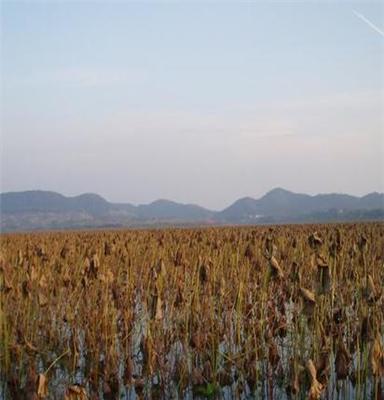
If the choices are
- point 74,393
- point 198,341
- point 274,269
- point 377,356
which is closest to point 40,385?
point 74,393

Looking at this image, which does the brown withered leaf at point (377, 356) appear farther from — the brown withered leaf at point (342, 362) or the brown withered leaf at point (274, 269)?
the brown withered leaf at point (274, 269)

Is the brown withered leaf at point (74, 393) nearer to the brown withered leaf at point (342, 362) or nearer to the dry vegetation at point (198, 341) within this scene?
the dry vegetation at point (198, 341)

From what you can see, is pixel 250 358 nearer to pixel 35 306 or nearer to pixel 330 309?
pixel 330 309

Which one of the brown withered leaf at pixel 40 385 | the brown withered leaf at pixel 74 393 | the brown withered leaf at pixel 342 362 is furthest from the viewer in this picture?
the brown withered leaf at pixel 342 362

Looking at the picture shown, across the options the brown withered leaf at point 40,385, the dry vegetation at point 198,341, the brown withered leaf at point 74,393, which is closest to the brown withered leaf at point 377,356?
the dry vegetation at point 198,341

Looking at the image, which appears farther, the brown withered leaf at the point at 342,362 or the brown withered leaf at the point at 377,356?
the brown withered leaf at the point at 342,362

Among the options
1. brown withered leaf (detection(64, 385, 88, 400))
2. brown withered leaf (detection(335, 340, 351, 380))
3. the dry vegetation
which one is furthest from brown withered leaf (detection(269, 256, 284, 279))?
brown withered leaf (detection(64, 385, 88, 400))

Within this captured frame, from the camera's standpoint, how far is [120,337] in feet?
21.6

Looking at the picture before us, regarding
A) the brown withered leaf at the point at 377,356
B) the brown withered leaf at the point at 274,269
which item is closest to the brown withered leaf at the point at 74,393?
the brown withered leaf at the point at 274,269

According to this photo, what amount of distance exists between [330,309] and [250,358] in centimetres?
92

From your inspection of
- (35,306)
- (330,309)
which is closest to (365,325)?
(330,309)

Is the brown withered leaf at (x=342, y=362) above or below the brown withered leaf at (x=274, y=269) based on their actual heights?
below

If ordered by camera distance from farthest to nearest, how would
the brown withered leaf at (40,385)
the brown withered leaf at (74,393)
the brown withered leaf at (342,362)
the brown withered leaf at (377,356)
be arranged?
the brown withered leaf at (342,362)
the brown withered leaf at (377,356)
the brown withered leaf at (40,385)
the brown withered leaf at (74,393)

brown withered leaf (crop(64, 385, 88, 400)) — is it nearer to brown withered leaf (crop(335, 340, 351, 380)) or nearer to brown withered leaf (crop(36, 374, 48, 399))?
brown withered leaf (crop(36, 374, 48, 399))
